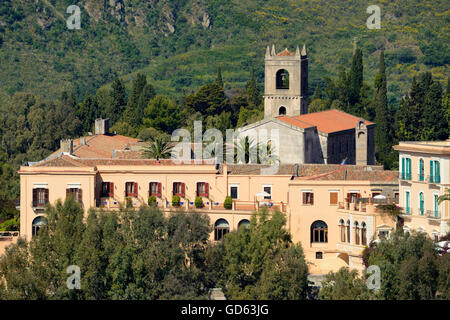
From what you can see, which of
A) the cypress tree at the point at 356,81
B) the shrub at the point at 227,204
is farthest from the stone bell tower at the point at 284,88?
the shrub at the point at 227,204

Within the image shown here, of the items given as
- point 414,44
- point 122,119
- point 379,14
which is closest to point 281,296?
point 122,119

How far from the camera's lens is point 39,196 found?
80.2m

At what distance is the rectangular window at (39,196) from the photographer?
3152 inches

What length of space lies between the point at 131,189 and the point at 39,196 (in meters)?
5.15

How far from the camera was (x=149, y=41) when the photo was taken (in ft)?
628

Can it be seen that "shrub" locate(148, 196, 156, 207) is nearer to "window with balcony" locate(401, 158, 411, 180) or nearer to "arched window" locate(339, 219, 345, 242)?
"arched window" locate(339, 219, 345, 242)

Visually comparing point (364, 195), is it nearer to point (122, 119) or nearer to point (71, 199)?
point (71, 199)

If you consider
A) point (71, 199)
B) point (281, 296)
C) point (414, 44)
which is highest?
point (414, 44)

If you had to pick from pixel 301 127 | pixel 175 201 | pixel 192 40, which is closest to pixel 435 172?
pixel 175 201

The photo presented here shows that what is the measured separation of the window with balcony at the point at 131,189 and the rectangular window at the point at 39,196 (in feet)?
14.8

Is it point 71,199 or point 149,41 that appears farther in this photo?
point 149,41

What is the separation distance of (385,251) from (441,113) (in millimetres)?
46704

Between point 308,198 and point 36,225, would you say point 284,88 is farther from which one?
point 36,225

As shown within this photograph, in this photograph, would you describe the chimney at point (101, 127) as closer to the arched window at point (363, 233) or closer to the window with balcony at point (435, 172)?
the arched window at point (363, 233)
